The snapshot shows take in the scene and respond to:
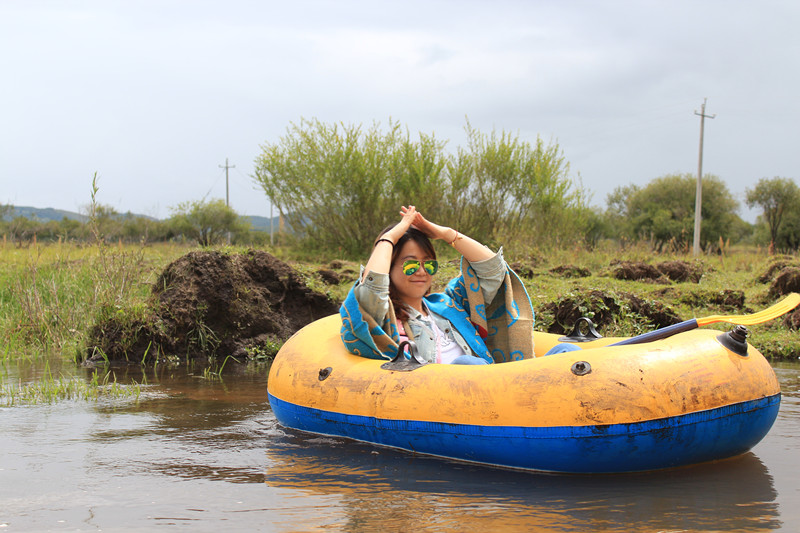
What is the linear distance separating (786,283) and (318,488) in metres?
8.26

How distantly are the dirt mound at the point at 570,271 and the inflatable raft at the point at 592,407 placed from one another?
8.20 m

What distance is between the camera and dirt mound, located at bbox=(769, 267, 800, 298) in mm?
9805

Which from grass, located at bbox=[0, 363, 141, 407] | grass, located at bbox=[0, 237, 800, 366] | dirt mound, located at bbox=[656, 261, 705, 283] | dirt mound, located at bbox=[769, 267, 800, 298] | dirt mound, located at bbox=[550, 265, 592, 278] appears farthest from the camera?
dirt mound, located at bbox=[550, 265, 592, 278]

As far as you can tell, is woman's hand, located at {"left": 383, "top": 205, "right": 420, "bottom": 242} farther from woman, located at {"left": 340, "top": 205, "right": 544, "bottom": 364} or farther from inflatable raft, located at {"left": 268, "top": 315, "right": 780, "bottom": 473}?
inflatable raft, located at {"left": 268, "top": 315, "right": 780, "bottom": 473}

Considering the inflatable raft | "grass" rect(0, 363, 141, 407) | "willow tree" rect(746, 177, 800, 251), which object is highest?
"willow tree" rect(746, 177, 800, 251)

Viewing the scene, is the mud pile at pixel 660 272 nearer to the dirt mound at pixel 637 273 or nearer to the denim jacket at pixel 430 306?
the dirt mound at pixel 637 273

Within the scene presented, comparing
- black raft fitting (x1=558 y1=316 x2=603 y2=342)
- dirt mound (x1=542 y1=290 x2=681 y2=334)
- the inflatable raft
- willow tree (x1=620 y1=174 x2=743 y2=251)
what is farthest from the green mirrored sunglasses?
willow tree (x1=620 y1=174 x2=743 y2=251)

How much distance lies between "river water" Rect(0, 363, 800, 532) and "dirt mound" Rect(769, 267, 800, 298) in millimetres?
5430

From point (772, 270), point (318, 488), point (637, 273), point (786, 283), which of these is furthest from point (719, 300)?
point (318, 488)

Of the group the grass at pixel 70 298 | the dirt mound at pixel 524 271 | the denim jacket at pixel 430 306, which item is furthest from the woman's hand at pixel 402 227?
the dirt mound at pixel 524 271

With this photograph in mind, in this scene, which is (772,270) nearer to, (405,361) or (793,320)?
(793,320)

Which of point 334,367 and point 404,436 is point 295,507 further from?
point 334,367

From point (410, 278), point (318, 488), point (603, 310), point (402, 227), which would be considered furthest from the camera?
point (603, 310)

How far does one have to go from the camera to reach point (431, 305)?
4895 millimetres
